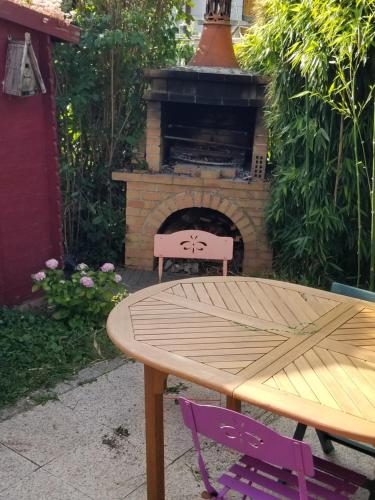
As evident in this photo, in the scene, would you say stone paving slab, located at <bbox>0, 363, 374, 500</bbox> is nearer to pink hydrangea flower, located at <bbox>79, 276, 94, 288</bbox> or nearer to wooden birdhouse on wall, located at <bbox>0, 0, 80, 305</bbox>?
pink hydrangea flower, located at <bbox>79, 276, 94, 288</bbox>

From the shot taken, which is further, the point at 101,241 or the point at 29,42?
the point at 101,241

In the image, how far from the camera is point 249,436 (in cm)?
202

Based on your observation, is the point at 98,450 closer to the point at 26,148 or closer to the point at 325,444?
the point at 325,444

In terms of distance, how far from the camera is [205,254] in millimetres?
4090

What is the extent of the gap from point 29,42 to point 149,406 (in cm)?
297

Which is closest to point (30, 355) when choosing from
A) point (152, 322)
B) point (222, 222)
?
point (152, 322)

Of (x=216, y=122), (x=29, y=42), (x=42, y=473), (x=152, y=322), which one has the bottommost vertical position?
(x=42, y=473)

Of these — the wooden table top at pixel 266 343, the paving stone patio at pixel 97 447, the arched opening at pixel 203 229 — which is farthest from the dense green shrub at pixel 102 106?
the wooden table top at pixel 266 343

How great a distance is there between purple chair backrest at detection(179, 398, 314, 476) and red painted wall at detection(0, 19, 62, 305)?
299cm

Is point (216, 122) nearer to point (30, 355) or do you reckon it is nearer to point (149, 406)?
point (30, 355)

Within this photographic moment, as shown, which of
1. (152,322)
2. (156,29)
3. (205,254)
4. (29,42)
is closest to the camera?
(152,322)

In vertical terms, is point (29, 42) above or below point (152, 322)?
above

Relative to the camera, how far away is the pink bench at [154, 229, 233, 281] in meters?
4.01

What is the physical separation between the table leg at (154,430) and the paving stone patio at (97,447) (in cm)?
19
